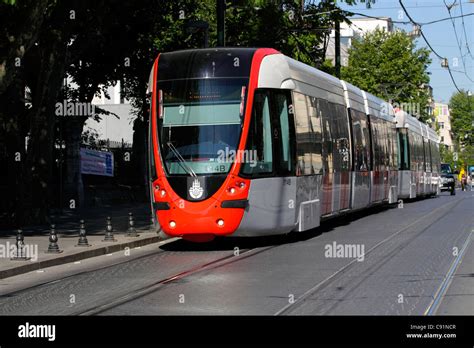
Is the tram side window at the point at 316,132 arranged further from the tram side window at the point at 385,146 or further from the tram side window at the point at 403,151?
the tram side window at the point at 403,151

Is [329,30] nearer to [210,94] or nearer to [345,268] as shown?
[210,94]

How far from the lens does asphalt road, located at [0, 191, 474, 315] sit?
10.2 meters

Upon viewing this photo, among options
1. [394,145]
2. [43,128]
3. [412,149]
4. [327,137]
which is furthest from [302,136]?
[412,149]

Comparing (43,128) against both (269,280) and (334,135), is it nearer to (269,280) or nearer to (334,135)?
(334,135)

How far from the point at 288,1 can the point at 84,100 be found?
10.1 m

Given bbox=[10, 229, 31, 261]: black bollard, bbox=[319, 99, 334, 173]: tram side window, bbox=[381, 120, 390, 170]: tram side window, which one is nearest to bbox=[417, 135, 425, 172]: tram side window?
bbox=[381, 120, 390, 170]: tram side window

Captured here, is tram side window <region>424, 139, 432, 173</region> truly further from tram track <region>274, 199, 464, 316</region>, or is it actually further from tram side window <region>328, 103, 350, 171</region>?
tram track <region>274, 199, 464, 316</region>

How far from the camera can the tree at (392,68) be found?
74.9 meters

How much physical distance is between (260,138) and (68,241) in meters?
4.93

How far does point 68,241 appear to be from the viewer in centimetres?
1925

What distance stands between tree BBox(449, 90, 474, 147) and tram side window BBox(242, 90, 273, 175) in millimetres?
143361

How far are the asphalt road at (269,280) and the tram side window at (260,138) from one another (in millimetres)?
1520

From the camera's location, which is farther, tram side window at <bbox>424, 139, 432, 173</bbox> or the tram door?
tram side window at <bbox>424, 139, 432, 173</bbox>
